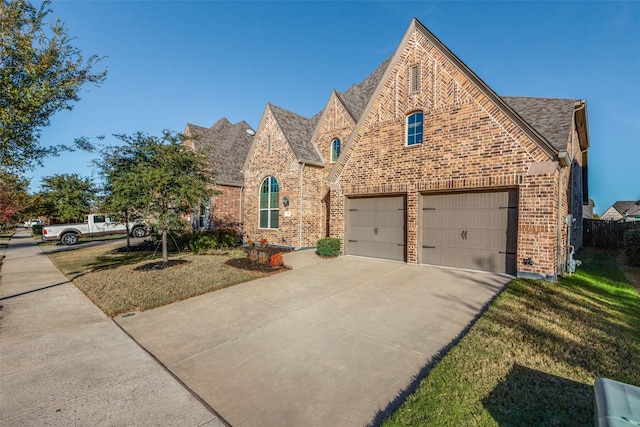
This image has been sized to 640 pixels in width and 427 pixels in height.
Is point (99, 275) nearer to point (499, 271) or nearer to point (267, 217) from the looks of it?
point (267, 217)

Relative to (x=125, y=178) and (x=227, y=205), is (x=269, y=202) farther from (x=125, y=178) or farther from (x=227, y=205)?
(x=125, y=178)

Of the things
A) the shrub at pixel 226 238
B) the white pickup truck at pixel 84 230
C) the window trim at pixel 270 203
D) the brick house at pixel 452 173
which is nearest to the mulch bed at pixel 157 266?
the shrub at pixel 226 238

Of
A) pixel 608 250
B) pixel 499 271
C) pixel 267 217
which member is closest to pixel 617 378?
pixel 499 271

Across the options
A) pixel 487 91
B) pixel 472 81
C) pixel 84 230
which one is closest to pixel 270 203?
pixel 472 81

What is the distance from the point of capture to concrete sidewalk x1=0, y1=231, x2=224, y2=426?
2914 mm

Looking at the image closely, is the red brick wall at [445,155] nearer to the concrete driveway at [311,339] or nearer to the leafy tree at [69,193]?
the concrete driveway at [311,339]

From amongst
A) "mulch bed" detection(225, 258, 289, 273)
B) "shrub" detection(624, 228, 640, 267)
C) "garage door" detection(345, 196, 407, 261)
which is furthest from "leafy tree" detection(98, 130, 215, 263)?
"shrub" detection(624, 228, 640, 267)

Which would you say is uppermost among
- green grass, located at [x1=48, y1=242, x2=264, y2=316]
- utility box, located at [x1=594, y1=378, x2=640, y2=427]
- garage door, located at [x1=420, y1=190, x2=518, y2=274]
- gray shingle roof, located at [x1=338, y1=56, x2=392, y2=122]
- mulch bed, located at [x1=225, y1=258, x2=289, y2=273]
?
gray shingle roof, located at [x1=338, y1=56, x2=392, y2=122]

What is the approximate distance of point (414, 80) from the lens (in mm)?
10008

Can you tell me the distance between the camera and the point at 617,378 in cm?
332

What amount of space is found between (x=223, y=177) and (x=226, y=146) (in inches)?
155

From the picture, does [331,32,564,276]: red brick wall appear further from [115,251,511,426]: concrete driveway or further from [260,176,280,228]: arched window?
[260,176,280,228]: arched window

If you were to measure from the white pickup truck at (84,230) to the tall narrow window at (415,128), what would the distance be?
58.9ft

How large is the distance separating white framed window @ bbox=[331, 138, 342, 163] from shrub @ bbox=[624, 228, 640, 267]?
1248 cm
